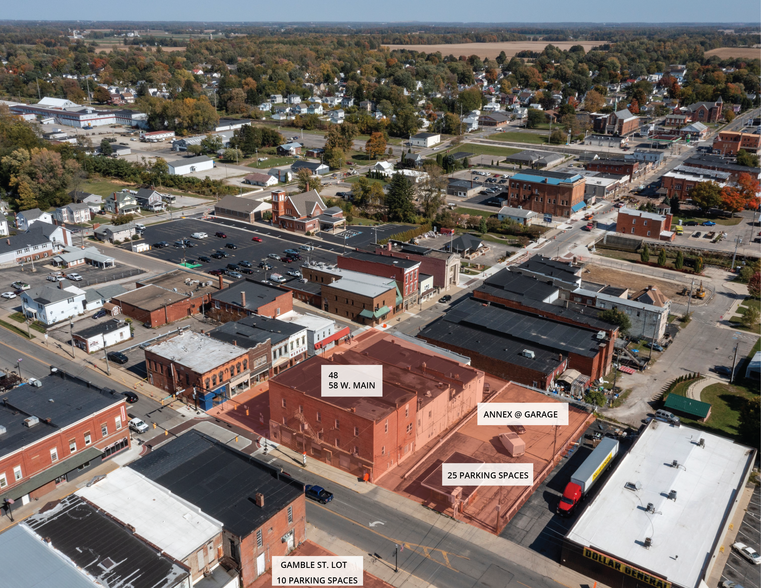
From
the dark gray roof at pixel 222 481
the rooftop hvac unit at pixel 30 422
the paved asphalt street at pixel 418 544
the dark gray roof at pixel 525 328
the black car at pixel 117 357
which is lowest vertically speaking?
the paved asphalt street at pixel 418 544

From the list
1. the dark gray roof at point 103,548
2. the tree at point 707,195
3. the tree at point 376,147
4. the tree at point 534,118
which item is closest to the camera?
the dark gray roof at point 103,548

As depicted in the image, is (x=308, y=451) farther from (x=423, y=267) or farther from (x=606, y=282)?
(x=606, y=282)

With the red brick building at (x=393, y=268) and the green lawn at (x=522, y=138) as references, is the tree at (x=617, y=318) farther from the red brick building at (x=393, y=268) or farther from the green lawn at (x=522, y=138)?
the green lawn at (x=522, y=138)

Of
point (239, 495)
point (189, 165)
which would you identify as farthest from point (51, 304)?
point (189, 165)

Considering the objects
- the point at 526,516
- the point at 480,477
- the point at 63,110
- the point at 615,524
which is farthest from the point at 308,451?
the point at 63,110

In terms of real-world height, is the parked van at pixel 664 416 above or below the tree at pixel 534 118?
below

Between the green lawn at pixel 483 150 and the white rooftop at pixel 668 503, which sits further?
the green lawn at pixel 483 150

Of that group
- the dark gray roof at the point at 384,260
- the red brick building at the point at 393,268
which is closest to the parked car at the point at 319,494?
the red brick building at the point at 393,268
